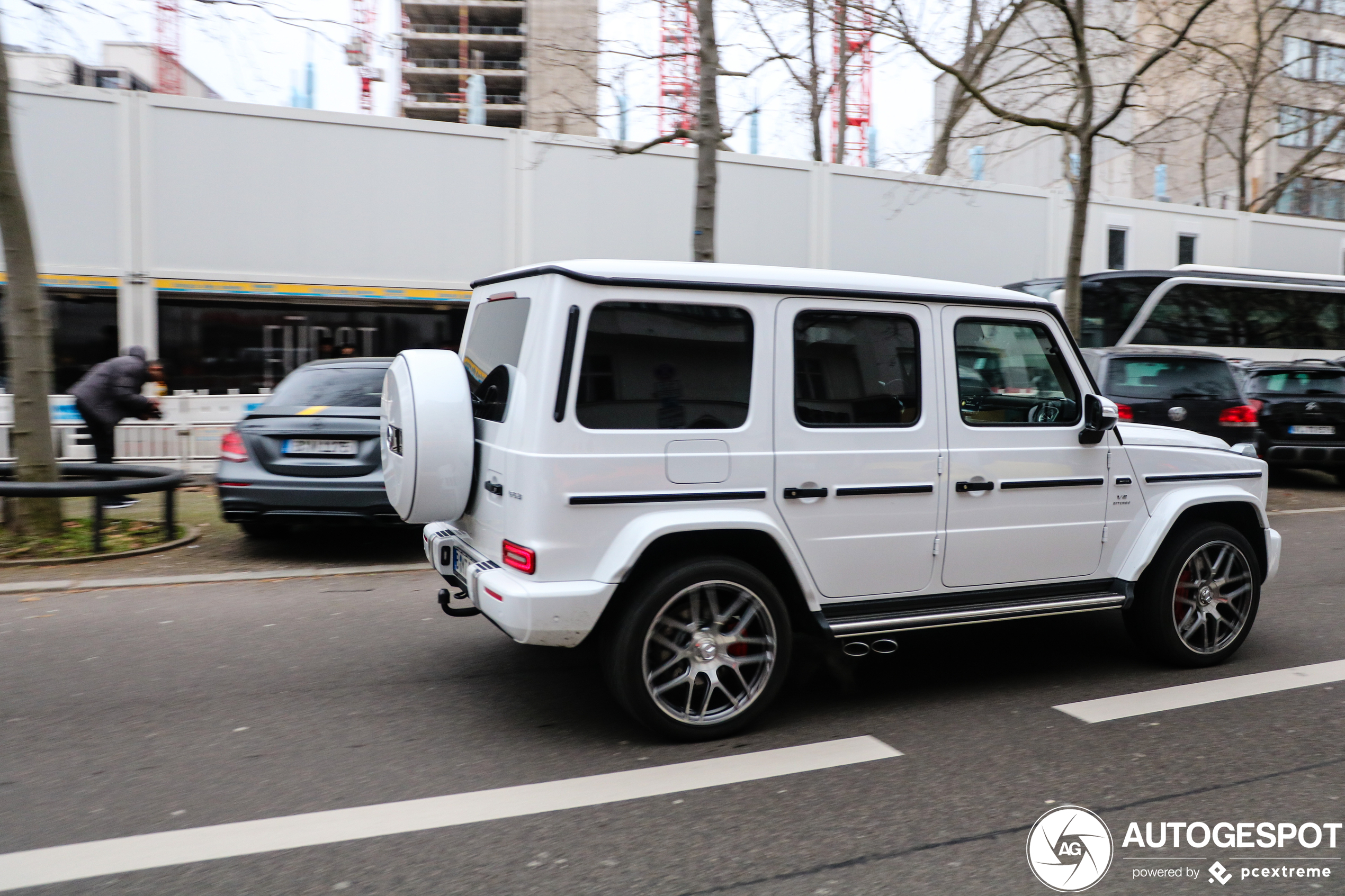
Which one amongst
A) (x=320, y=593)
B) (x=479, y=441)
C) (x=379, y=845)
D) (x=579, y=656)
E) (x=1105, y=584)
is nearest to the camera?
(x=379, y=845)

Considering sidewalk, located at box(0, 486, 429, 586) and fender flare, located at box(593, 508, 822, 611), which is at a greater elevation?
fender flare, located at box(593, 508, 822, 611)

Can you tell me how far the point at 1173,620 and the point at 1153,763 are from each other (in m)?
1.29

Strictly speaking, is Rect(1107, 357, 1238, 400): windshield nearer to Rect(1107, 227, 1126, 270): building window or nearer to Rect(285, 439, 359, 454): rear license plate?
Rect(285, 439, 359, 454): rear license plate

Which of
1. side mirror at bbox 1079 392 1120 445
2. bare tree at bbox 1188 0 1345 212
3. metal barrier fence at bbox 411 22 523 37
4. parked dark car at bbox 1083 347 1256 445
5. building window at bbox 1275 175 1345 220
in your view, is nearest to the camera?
side mirror at bbox 1079 392 1120 445

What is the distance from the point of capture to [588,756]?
12.8ft

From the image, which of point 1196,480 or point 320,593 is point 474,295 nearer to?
point 320,593

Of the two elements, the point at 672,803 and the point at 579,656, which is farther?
the point at 579,656

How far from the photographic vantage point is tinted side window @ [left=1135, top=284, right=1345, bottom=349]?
17.8m

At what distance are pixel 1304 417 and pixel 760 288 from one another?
1127cm

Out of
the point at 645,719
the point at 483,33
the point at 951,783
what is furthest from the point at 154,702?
the point at 483,33

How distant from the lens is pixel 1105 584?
4.85m

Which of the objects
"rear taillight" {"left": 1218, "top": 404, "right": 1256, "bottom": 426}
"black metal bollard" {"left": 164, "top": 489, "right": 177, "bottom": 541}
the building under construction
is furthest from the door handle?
the building under construction

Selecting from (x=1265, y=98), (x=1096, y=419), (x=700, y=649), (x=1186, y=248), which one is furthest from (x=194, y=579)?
(x=1265, y=98)

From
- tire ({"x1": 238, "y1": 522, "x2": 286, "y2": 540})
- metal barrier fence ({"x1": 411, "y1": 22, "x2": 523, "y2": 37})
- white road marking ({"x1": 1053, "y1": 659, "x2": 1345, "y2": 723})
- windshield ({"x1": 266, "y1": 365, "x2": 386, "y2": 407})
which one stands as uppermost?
metal barrier fence ({"x1": 411, "y1": 22, "x2": 523, "y2": 37})
